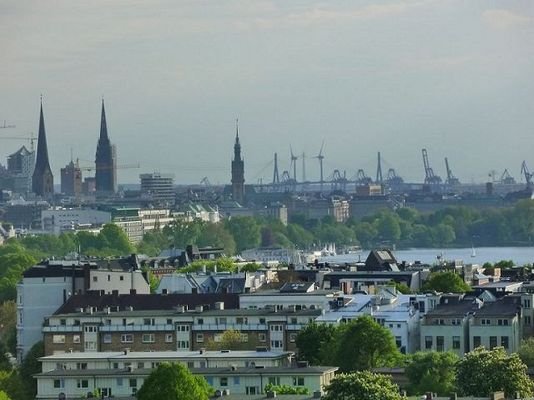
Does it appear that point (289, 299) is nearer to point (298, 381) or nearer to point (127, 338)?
point (127, 338)

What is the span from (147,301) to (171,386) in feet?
52.6

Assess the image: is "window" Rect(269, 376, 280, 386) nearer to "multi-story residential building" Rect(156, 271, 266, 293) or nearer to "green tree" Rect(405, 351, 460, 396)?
"green tree" Rect(405, 351, 460, 396)

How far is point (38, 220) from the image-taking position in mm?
169125

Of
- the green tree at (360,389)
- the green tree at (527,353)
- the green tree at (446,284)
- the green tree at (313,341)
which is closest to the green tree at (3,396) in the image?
the green tree at (360,389)

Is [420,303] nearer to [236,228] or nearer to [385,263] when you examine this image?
[385,263]

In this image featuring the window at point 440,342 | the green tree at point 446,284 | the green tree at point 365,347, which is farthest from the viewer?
the green tree at point 446,284

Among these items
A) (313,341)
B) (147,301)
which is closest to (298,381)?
(313,341)

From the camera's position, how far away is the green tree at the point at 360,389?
1248 inches

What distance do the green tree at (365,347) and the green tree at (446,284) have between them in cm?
1140

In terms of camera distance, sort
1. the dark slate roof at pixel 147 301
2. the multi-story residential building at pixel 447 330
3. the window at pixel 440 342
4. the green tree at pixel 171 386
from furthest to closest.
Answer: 1. the dark slate roof at pixel 147 301
2. the window at pixel 440 342
3. the multi-story residential building at pixel 447 330
4. the green tree at pixel 171 386

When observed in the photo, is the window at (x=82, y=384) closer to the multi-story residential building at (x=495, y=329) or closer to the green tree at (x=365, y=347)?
the green tree at (x=365, y=347)

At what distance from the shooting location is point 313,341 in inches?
1668

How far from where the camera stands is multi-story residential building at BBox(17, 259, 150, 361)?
49.6 meters

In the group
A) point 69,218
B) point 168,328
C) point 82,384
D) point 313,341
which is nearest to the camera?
point 82,384
